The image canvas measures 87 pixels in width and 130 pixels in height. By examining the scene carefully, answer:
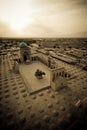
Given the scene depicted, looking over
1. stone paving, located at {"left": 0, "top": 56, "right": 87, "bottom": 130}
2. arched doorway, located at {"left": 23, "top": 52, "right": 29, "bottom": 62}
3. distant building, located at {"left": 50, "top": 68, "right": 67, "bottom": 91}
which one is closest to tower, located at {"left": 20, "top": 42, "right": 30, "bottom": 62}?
arched doorway, located at {"left": 23, "top": 52, "right": 29, "bottom": 62}

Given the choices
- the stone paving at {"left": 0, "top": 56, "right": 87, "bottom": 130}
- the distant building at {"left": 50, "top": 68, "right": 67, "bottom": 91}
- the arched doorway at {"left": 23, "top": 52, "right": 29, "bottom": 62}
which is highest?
the arched doorway at {"left": 23, "top": 52, "right": 29, "bottom": 62}

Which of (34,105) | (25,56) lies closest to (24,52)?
(25,56)

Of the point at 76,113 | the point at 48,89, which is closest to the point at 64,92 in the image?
the point at 48,89

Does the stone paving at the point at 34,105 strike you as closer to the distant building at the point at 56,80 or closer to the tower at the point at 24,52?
the distant building at the point at 56,80

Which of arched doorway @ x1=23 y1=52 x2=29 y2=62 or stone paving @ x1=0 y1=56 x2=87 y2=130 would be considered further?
arched doorway @ x1=23 y1=52 x2=29 y2=62

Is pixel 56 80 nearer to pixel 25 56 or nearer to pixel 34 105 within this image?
pixel 34 105

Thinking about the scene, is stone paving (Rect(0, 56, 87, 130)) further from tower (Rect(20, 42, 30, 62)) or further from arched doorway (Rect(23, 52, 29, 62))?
arched doorway (Rect(23, 52, 29, 62))

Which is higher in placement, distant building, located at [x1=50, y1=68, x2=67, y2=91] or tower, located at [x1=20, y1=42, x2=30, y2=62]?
tower, located at [x1=20, y1=42, x2=30, y2=62]

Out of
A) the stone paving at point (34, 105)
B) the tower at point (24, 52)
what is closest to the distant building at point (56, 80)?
the stone paving at point (34, 105)
